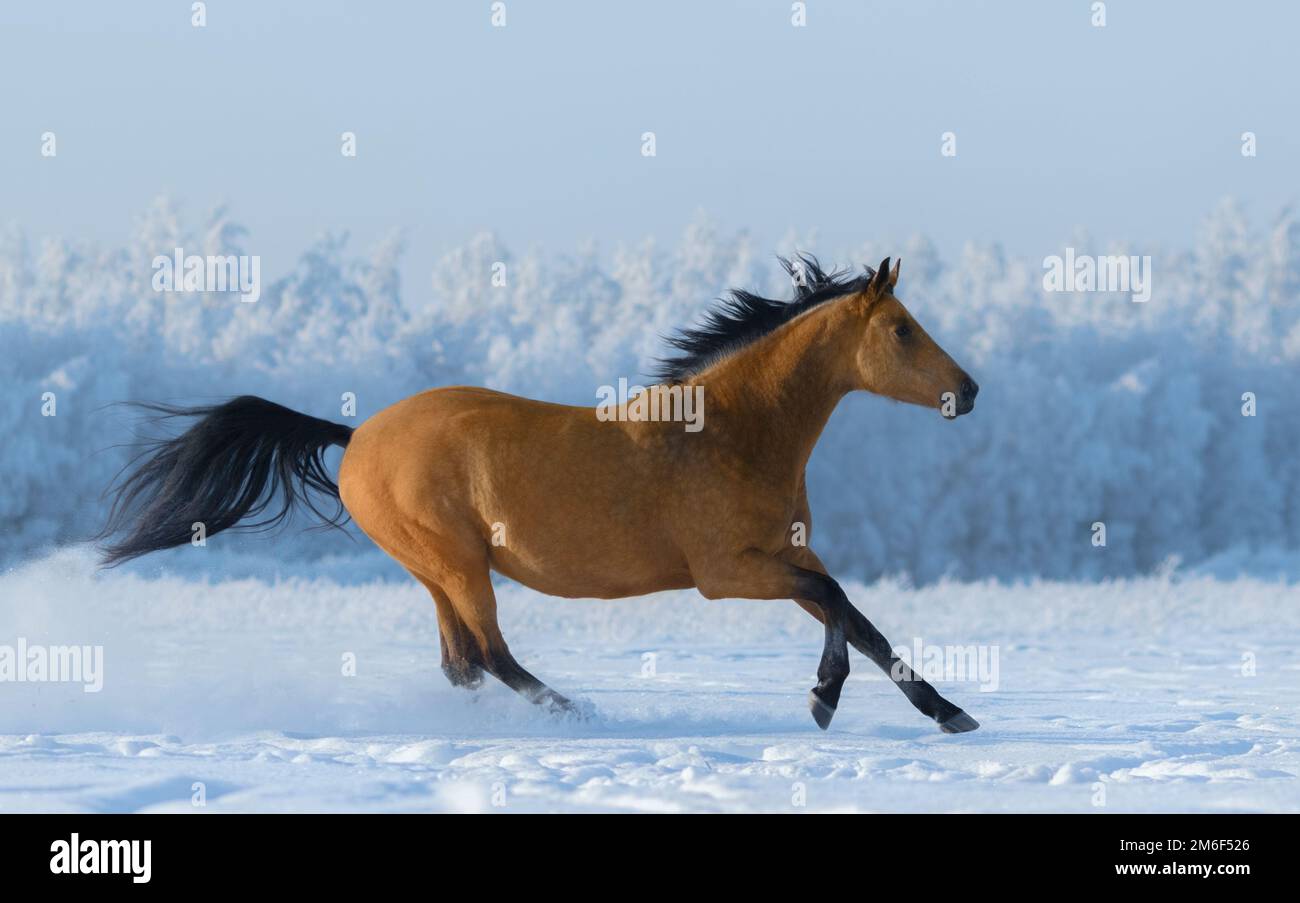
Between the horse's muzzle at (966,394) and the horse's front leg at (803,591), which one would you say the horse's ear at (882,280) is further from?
the horse's front leg at (803,591)

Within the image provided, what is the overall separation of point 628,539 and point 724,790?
4.87 ft

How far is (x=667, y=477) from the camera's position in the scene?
6.10m

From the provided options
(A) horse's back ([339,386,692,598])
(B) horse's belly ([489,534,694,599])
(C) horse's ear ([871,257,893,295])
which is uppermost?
(C) horse's ear ([871,257,893,295])

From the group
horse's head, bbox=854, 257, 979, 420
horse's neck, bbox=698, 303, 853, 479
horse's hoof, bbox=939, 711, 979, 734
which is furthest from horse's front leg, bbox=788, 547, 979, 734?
horse's head, bbox=854, 257, 979, 420

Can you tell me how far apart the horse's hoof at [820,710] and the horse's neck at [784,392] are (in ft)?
3.20

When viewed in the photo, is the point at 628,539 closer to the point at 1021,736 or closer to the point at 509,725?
the point at 509,725

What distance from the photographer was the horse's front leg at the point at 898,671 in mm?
6031

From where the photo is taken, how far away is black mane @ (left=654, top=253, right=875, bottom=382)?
21.3ft

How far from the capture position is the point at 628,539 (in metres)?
6.09

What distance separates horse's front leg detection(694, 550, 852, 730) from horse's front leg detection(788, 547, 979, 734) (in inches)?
→ 1.4

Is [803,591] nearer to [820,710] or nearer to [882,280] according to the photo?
[820,710]

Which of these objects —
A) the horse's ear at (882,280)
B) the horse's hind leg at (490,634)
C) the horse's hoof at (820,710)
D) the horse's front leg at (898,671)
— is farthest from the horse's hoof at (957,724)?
the horse's ear at (882,280)

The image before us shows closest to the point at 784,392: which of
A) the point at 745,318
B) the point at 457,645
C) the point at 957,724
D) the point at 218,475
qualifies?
the point at 745,318

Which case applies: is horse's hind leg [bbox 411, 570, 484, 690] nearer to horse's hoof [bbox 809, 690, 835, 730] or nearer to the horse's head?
horse's hoof [bbox 809, 690, 835, 730]
